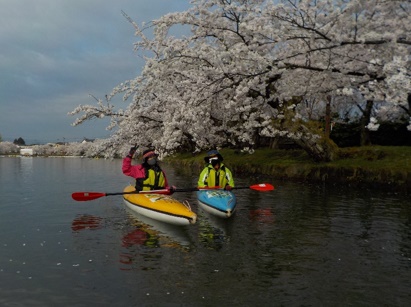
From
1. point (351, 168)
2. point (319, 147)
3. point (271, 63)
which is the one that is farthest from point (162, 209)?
point (319, 147)

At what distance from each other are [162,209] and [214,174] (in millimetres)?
3441

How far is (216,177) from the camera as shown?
567 inches

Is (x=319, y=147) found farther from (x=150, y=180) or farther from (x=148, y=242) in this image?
(x=148, y=242)

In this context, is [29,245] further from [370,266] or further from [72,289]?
[370,266]

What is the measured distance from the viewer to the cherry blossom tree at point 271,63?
11.3 m

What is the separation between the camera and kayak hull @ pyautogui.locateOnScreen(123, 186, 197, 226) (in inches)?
423

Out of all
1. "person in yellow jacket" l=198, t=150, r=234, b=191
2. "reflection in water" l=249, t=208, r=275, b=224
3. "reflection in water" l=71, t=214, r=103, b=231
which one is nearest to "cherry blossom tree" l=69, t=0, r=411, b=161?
"person in yellow jacket" l=198, t=150, r=234, b=191

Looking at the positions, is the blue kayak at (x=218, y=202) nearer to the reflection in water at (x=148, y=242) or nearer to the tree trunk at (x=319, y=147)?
the reflection in water at (x=148, y=242)

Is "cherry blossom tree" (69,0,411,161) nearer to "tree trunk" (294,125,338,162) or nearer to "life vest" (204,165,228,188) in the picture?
"tree trunk" (294,125,338,162)

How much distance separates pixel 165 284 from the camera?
6953mm

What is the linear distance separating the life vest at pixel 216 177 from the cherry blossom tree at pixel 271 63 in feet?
9.81

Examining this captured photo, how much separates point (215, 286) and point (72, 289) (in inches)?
94.3

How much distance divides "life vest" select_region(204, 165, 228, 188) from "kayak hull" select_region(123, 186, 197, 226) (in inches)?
96.3

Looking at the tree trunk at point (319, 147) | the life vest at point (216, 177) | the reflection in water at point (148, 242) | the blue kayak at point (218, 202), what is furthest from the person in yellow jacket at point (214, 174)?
the tree trunk at point (319, 147)
